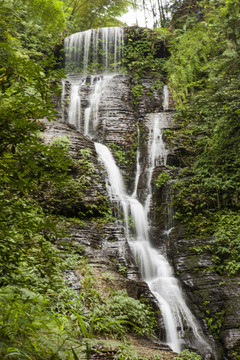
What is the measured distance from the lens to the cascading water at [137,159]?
21.8 ft

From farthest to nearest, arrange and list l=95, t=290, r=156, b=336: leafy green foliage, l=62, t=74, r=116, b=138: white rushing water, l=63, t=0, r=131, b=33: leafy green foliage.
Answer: l=63, t=0, r=131, b=33: leafy green foliage
l=62, t=74, r=116, b=138: white rushing water
l=95, t=290, r=156, b=336: leafy green foliage

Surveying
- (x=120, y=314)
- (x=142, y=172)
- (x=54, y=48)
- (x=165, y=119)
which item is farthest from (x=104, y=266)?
(x=54, y=48)

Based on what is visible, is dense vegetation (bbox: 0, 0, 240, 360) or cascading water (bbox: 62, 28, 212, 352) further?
cascading water (bbox: 62, 28, 212, 352)

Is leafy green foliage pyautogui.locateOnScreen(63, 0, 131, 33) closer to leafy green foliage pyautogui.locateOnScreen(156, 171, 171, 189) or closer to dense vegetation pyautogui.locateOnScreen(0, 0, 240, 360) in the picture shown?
dense vegetation pyautogui.locateOnScreen(0, 0, 240, 360)

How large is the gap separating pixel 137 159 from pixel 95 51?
381 inches

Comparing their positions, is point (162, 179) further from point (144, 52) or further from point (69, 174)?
point (144, 52)

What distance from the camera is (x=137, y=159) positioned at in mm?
12852

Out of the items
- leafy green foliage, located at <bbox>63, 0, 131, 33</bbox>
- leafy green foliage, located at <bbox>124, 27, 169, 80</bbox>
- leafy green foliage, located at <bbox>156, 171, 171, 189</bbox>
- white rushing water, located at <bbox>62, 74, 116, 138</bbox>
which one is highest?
leafy green foliage, located at <bbox>63, 0, 131, 33</bbox>

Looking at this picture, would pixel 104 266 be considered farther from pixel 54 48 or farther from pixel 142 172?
pixel 54 48

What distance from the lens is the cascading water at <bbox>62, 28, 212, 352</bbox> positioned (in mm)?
6648

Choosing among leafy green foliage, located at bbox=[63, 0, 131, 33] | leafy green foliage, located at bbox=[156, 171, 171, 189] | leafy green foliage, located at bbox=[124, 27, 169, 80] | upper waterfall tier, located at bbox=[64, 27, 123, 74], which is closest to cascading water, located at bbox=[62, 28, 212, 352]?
upper waterfall tier, located at bbox=[64, 27, 123, 74]

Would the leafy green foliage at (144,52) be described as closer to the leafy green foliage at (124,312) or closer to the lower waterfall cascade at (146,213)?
the lower waterfall cascade at (146,213)

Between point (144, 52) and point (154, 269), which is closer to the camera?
point (154, 269)

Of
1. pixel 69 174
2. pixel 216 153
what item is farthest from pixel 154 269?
pixel 216 153
